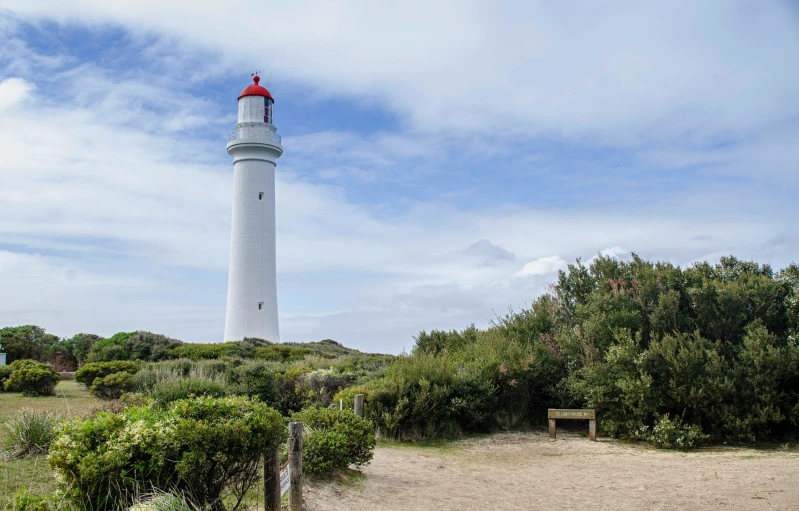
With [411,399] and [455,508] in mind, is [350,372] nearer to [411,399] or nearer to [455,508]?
[411,399]

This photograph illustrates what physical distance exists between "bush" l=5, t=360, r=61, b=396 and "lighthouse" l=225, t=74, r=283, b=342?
11.1 meters

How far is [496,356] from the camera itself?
1496 centimetres

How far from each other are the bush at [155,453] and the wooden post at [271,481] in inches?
14.0

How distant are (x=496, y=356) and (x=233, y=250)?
1787cm

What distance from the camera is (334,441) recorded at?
28.3 feet

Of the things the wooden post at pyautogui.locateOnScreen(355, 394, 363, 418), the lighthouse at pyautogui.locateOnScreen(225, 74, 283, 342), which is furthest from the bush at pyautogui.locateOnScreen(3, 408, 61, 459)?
the lighthouse at pyautogui.locateOnScreen(225, 74, 283, 342)

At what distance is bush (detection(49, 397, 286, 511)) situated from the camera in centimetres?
552

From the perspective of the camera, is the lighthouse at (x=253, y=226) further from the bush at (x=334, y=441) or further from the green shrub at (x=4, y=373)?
the bush at (x=334, y=441)

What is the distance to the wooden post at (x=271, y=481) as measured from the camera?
6512mm

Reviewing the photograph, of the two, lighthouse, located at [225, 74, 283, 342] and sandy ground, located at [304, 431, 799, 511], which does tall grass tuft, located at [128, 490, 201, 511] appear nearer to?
sandy ground, located at [304, 431, 799, 511]

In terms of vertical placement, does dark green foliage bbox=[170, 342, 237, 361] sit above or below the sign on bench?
above

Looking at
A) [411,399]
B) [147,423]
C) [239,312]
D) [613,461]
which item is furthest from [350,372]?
[239,312]

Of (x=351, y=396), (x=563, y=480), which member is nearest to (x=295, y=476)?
(x=563, y=480)

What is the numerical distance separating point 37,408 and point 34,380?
12.2 ft
